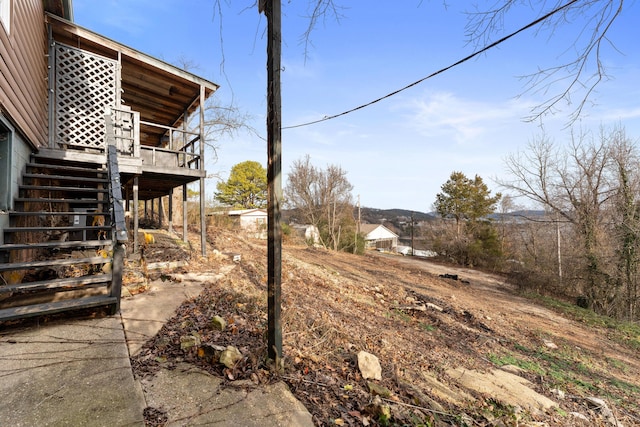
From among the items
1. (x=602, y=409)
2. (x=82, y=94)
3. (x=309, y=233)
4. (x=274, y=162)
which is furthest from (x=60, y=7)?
(x=309, y=233)

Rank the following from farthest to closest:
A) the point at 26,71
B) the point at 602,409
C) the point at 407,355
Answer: the point at 26,71
the point at 407,355
the point at 602,409

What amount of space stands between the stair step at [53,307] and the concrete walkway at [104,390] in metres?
0.18

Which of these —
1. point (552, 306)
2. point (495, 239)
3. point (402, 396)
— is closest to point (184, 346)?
point (402, 396)

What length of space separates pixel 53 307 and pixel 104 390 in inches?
59.1

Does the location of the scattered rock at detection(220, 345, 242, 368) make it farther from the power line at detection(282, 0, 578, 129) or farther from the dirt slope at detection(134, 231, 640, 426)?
the power line at detection(282, 0, 578, 129)

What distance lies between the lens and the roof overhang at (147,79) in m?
5.74

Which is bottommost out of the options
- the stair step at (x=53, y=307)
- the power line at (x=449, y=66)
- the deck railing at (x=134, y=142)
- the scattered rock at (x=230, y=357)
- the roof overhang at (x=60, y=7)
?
the scattered rock at (x=230, y=357)

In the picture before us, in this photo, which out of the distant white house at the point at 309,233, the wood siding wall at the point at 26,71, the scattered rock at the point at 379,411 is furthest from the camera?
the distant white house at the point at 309,233

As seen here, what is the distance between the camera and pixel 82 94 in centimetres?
585

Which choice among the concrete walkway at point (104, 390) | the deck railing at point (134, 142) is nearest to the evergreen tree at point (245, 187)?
the deck railing at point (134, 142)

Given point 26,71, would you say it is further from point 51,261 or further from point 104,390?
point 104,390

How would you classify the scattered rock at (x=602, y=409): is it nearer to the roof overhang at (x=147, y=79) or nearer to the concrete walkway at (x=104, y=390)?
the concrete walkway at (x=104, y=390)

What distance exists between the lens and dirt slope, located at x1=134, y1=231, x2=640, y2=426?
229 cm

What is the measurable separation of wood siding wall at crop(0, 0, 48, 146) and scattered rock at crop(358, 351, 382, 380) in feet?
15.7
